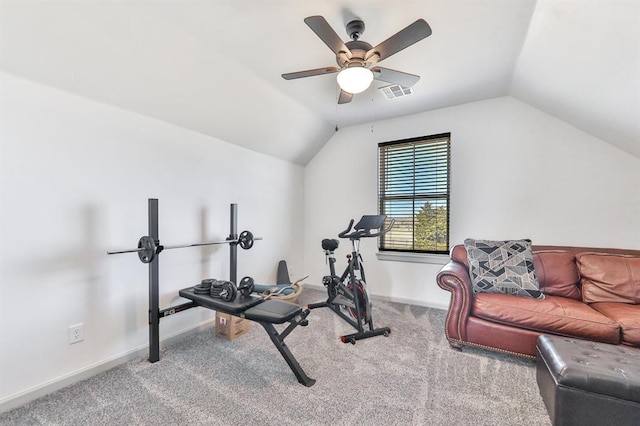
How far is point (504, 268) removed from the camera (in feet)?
8.45

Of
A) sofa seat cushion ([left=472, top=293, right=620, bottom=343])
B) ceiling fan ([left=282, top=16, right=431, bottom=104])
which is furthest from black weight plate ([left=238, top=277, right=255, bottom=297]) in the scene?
sofa seat cushion ([left=472, top=293, right=620, bottom=343])

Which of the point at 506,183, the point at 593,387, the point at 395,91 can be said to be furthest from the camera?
the point at 506,183

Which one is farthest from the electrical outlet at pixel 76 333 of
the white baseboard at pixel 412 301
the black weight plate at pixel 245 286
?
the white baseboard at pixel 412 301

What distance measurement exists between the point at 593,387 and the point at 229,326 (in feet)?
8.31

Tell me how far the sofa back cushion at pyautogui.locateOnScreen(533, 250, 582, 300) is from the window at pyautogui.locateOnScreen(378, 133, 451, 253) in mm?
991

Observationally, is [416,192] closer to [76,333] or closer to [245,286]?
[245,286]

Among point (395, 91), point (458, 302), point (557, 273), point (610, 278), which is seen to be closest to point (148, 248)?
point (458, 302)

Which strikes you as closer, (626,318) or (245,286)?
(626,318)

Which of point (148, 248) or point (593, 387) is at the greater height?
point (148, 248)

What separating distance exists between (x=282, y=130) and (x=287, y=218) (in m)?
1.31

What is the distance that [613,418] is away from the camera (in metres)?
1.37

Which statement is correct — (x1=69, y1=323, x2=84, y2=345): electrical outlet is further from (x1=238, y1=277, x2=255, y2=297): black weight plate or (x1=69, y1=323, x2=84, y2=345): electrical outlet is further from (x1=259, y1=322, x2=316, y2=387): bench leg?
(x1=259, y1=322, x2=316, y2=387): bench leg

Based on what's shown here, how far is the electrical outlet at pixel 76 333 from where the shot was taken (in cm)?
194

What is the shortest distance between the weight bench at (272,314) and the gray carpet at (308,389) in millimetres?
136
